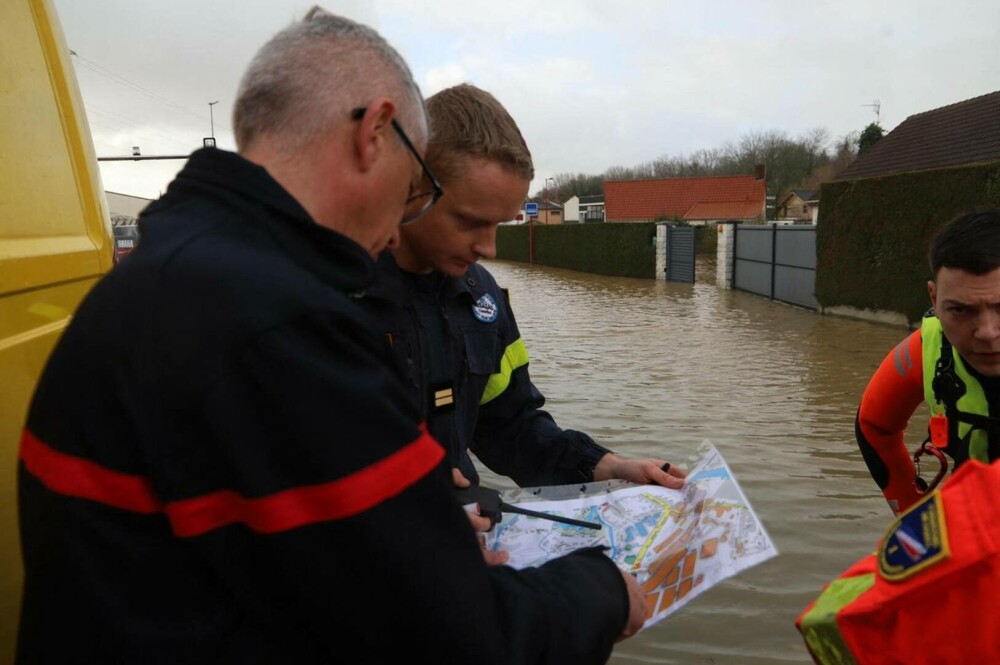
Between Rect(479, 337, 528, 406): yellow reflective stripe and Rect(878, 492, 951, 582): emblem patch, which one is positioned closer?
Rect(878, 492, 951, 582): emblem patch

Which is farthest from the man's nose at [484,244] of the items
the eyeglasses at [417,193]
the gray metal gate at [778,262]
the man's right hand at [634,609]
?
the gray metal gate at [778,262]

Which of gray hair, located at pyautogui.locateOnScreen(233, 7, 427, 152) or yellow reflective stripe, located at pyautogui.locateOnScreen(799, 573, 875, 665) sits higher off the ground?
gray hair, located at pyautogui.locateOnScreen(233, 7, 427, 152)

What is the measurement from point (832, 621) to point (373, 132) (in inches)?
43.6

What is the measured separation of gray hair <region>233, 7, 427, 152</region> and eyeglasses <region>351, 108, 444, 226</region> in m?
0.02

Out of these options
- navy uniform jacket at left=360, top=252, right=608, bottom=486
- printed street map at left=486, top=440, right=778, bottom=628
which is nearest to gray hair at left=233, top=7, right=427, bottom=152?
navy uniform jacket at left=360, top=252, right=608, bottom=486

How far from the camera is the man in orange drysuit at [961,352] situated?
8.02 ft

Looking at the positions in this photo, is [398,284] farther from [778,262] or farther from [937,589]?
[778,262]

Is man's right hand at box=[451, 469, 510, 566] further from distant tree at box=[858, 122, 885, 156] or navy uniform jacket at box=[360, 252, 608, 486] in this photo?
distant tree at box=[858, 122, 885, 156]

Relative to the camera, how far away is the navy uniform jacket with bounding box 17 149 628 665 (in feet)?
3.07

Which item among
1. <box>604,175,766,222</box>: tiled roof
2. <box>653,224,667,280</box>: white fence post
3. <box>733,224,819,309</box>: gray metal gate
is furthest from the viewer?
<box>604,175,766,222</box>: tiled roof

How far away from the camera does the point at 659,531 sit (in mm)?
1778

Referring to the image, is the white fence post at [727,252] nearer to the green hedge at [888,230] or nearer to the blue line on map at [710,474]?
the green hedge at [888,230]

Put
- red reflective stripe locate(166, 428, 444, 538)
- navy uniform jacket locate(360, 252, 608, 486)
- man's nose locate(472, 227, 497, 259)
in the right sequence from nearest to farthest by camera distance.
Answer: red reflective stripe locate(166, 428, 444, 538) → navy uniform jacket locate(360, 252, 608, 486) → man's nose locate(472, 227, 497, 259)

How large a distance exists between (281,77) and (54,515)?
69cm
